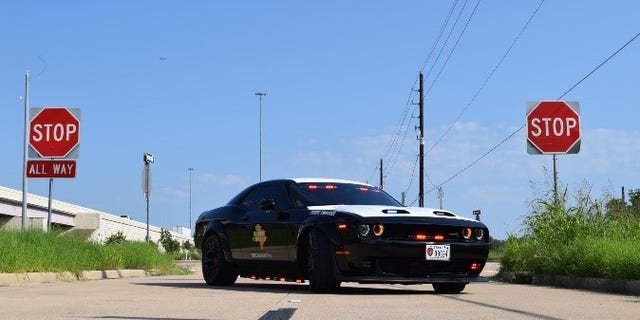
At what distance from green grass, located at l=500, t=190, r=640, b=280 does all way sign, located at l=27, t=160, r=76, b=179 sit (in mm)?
8936

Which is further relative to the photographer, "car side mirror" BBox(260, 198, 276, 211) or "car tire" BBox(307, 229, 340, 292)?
"car side mirror" BBox(260, 198, 276, 211)

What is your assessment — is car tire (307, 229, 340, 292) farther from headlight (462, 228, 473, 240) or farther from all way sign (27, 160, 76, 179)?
all way sign (27, 160, 76, 179)

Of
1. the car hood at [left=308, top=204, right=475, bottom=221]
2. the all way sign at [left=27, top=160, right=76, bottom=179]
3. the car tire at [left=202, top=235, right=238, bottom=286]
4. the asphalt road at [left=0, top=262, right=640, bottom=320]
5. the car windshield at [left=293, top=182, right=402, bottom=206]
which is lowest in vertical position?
the asphalt road at [left=0, top=262, right=640, bottom=320]

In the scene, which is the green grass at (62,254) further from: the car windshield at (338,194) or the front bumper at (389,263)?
the front bumper at (389,263)

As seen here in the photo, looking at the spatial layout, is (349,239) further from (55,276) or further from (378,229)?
(55,276)

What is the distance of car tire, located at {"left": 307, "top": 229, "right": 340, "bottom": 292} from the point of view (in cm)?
1038

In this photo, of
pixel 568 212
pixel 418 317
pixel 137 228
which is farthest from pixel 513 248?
pixel 137 228

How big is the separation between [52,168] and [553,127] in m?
10.7

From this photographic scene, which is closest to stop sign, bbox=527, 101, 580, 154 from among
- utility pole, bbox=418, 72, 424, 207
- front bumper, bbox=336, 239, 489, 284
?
front bumper, bbox=336, 239, 489, 284

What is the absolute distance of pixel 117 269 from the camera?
60.5 ft

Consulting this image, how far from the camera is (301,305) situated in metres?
8.46

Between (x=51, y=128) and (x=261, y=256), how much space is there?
324 inches

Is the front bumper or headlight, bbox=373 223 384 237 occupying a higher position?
headlight, bbox=373 223 384 237

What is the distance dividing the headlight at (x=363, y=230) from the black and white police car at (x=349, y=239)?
0.04 ft
